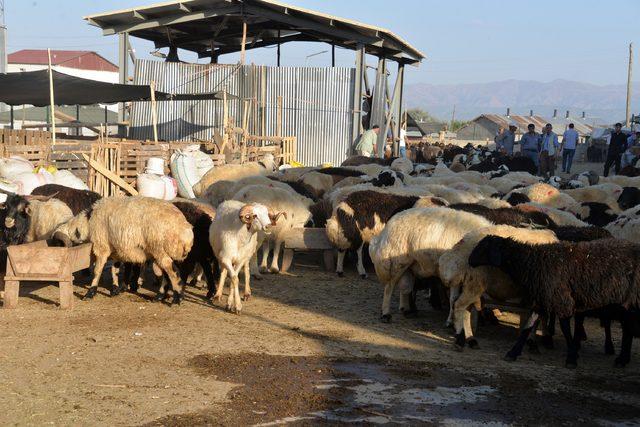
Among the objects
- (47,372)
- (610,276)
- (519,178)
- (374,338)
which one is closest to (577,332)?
(610,276)

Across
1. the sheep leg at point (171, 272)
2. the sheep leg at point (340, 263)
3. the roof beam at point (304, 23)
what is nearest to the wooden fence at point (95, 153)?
the roof beam at point (304, 23)

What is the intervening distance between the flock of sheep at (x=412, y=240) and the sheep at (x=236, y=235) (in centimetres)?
1

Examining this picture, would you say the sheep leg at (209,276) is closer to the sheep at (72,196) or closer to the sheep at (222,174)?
the sheep at (72,196)

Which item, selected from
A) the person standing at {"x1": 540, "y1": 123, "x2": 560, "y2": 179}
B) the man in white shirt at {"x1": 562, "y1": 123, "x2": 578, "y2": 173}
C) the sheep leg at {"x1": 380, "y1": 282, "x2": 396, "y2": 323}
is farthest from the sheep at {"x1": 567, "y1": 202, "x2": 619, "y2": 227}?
the man in white shirt at {"x1": 562, "y1": 123, "x2": 578, "y2": 173}

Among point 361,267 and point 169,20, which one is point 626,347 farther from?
point 169,20

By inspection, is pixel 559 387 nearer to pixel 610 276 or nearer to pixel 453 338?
pixel 610 276

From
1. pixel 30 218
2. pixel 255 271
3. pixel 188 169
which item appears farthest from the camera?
pixel 188 169

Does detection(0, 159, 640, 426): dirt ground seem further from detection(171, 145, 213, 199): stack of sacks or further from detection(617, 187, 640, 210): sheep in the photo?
detection(171, 145, 213, 199): stack of sacks

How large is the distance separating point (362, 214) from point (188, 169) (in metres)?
6.55

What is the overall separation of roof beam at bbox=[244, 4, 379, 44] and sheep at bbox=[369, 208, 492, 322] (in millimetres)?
16937

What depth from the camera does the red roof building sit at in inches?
3757

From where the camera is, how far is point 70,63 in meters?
93.3

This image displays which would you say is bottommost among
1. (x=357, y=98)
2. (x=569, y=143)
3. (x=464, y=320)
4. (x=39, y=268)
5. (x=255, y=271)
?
(x=255, y=271)

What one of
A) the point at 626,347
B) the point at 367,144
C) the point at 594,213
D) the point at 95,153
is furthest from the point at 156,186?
the point at 367,144
